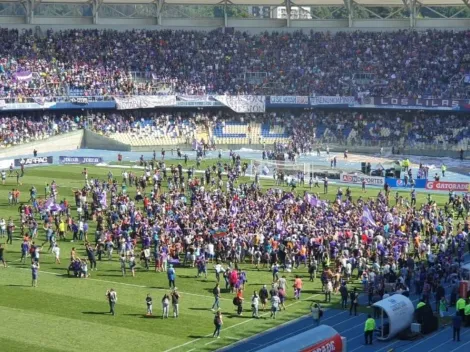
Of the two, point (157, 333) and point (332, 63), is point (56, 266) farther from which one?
point (332, 63)

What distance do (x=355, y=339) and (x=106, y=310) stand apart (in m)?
8.24

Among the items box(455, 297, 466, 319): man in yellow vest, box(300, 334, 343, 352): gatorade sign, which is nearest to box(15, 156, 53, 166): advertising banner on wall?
box(455, 297, 466, 319): man in yellow vest

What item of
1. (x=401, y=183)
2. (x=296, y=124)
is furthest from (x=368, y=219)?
(x=296, y=124)

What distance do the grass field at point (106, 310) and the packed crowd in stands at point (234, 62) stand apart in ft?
126

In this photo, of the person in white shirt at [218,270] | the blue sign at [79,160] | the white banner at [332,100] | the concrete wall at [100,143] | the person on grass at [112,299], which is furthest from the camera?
Result: the white banner at [332,100]

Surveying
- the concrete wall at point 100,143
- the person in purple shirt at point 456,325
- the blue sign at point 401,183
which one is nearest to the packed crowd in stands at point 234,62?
the concrete wall at point 100,143

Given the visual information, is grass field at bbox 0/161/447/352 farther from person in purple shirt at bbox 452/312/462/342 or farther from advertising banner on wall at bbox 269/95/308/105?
advertising banner on wall at bbox 269/95/308/105

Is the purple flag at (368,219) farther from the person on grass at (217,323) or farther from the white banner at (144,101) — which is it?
the white banner at (144,101)

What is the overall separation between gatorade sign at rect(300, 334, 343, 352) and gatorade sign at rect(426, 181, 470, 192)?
31274mm

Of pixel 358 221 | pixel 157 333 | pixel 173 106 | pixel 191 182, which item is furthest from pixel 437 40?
pixel 157 333

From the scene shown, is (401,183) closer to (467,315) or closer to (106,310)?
(467,315)

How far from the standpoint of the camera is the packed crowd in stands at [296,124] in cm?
7281

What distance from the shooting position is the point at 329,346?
25.0 m

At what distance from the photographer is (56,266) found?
38562mm
